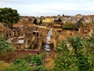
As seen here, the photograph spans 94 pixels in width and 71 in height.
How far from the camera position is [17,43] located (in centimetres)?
2222

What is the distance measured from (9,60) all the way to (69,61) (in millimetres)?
5269

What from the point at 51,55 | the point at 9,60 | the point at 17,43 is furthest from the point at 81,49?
the point at 17,43

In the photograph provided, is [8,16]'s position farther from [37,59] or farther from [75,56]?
[75,56]

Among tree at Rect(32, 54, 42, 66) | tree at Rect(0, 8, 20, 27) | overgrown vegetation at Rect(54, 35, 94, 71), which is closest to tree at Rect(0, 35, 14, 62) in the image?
tree at Rect(32, 54, 42, 66)

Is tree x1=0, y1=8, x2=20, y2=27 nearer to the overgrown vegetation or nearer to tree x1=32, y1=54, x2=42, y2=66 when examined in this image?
tree x1=32, y1=54, x2=42, y2=66

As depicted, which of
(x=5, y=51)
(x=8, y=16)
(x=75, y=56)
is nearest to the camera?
(x=75, y=56)

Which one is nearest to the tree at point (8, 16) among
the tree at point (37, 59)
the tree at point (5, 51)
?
the tree at point (5, 51)

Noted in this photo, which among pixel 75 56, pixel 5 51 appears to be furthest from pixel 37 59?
pixel 75 56

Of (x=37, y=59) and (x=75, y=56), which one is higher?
(x=75, y=56)

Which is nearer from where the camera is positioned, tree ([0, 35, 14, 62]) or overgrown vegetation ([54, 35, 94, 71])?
overgrown vegetation ([54, 35, 94, 71])

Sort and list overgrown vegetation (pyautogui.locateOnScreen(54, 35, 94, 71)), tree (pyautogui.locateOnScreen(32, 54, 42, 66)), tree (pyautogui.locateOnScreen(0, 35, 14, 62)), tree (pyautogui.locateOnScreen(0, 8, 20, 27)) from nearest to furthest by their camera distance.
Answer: overgrown vegetation (pyautogui.locateOnScreen(54, 35, 94, 71))
tree (pyautogui.locateOnScreen(32, 54, 42, 66))
tree (pyautogui.locateOnScreen(0, 35, 14, 62))
tree (pyautogui.locateOnScreen(0, 8, 20, 27))

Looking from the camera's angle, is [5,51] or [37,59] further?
[5,51]

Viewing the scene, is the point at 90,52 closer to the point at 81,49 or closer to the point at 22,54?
the point at 81,49

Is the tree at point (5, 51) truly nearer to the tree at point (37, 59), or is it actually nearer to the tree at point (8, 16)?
the tree at point (37, 59)
